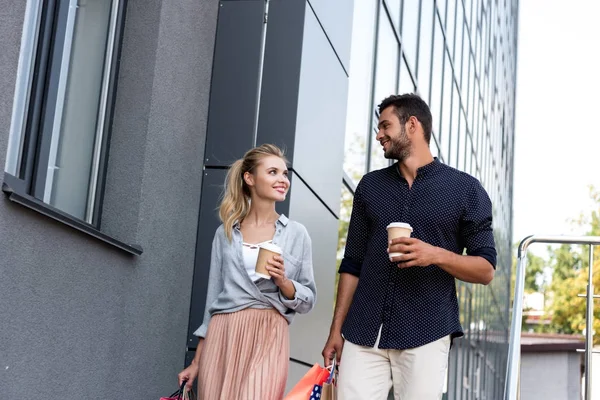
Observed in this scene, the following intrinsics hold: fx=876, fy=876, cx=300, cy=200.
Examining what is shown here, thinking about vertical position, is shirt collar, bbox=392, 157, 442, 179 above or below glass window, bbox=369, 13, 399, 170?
below

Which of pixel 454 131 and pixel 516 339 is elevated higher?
pixel 454 131

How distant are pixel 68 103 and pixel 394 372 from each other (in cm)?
216

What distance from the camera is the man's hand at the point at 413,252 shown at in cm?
363

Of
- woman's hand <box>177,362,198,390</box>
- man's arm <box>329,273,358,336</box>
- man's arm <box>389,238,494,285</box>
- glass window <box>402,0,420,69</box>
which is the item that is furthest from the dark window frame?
glass window <box>402,0,420,69</box>

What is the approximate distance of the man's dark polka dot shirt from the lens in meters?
3.95

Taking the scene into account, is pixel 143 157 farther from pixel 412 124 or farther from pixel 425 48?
pixel 425 48

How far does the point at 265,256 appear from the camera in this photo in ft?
12.7

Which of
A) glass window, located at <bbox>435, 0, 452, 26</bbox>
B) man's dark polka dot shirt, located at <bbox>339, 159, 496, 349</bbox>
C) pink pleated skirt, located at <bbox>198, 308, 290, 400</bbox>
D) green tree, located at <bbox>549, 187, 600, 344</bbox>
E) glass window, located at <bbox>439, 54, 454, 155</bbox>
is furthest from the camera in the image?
green tree, located at <bbox>549, 187, 600, 344</bbox>

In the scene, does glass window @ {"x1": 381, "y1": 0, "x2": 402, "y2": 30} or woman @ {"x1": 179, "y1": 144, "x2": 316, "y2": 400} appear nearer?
woman @ {"x1": 179, "y1": 144, "x2": 316, "y2": 400}

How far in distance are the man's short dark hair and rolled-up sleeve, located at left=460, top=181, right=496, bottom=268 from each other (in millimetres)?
397

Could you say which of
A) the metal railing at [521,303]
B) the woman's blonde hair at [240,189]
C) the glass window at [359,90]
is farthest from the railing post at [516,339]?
the glass window at [359,90]

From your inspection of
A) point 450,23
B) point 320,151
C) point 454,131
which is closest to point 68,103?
point 320,151

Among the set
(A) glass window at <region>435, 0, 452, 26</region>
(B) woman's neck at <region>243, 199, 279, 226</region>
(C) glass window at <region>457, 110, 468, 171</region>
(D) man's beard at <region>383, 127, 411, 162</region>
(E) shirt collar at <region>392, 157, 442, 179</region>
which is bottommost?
(B) woman's neck at <region>243, 199, 279, 226</region>

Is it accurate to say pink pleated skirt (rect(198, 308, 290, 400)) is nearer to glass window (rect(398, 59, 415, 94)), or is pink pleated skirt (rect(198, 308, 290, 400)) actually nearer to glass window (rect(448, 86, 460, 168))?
glass window (rect(398, 59, 415, 94))
